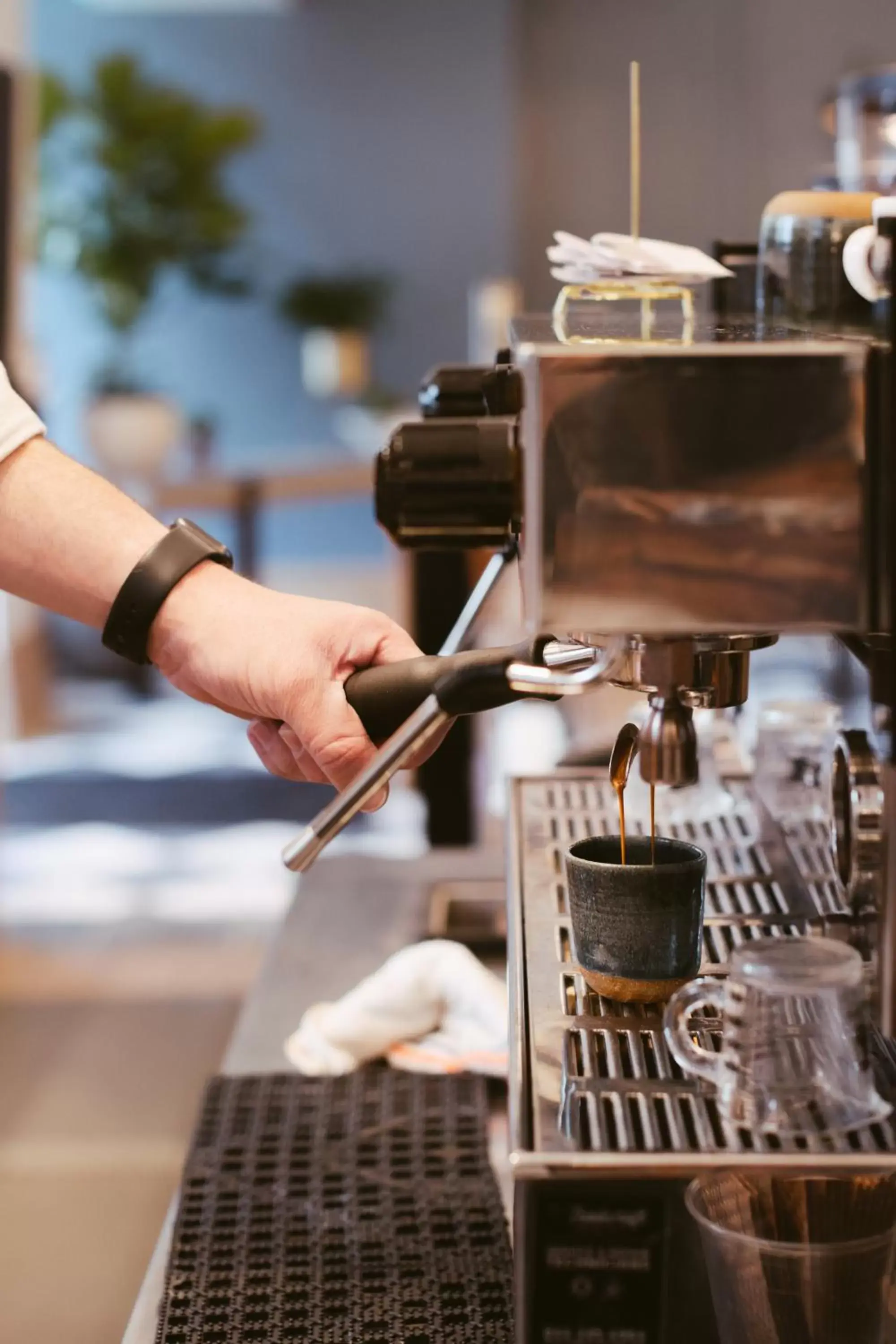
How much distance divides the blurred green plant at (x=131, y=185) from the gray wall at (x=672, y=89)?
124 cm

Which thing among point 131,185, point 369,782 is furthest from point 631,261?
point 131,185

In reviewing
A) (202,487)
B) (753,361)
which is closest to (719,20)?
(202,487)

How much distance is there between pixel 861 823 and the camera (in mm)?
863

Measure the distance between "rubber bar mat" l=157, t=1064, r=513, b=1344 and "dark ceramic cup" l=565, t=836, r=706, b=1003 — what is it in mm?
192

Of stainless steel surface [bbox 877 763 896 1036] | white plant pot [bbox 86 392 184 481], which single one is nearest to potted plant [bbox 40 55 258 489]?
white plant pot [bbox 86 392 184 481]

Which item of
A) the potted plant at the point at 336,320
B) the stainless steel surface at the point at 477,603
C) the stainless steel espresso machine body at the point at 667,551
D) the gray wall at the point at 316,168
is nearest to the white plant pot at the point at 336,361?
the potted plant at the point at 336,320

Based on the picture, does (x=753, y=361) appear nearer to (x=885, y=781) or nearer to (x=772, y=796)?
(x=885, y=781)

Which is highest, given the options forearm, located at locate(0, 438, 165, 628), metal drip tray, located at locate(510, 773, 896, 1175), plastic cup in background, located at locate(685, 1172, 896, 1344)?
forearm, located at locate(0, 438, 165, 628)

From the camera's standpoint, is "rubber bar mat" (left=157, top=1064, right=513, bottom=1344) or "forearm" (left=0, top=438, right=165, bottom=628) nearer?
"rubber bar mat" (left=157, top=1064, right=513, bottom=1344)

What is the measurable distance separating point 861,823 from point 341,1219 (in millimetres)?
400

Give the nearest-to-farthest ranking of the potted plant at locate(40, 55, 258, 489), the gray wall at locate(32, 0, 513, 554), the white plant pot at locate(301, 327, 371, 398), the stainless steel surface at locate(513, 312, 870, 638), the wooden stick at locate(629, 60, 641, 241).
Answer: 1. the stainless steel surface at locate(513, 312, 870, 638)
2. the wooden stick at locate(629, 60, 641, 241)
3. the potted plant at locate(40, 55, 258, 489)
4. the white plant pot at locate(301, 327, 371, 398)
5. the gray wall at locate(32, 0, 513, 554)

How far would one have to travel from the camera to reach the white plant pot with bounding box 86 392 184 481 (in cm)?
478

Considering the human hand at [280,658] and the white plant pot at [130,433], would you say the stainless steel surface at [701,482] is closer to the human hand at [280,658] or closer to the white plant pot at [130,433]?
the human hand at [280,658]

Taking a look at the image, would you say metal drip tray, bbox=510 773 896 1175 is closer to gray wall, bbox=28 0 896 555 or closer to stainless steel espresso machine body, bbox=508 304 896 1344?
stainless steel espresso machine body, bbox=508 304 896 1344
